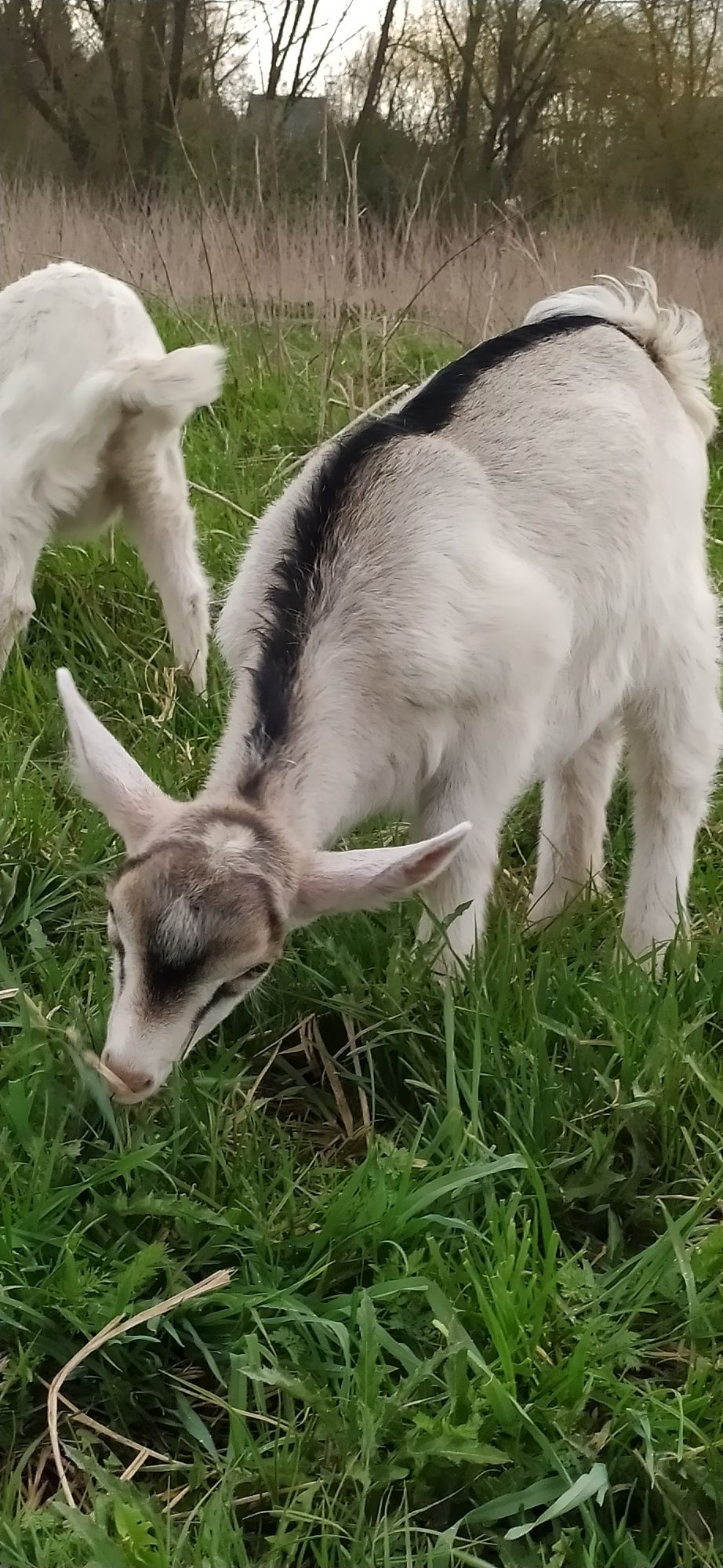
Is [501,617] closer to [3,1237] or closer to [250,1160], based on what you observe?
[250,1160]

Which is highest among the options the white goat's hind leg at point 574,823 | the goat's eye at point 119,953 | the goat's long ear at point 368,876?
the goat's long ear at point 368,876

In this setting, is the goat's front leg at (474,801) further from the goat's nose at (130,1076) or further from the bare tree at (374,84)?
the bare tree at (374,84)

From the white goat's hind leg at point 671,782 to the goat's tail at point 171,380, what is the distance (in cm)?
186

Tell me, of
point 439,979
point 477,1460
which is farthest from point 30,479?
point 477,1460

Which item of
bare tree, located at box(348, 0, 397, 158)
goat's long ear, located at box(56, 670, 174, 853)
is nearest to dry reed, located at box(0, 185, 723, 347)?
bare tree, located at box(348, 0, 397, 158)

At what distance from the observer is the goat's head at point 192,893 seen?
1886 millimetres

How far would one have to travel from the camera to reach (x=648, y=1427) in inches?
64.3

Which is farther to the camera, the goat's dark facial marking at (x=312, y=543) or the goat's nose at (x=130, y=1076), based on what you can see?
the goat's dark facial marking at (x=312, y=543)

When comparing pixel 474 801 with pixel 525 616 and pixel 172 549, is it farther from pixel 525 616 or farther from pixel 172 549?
pixel 172 549

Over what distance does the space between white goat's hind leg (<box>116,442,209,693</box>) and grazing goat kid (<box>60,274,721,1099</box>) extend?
1.54 m

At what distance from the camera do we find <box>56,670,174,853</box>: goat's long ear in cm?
210

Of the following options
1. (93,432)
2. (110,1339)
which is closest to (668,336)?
(93,432)

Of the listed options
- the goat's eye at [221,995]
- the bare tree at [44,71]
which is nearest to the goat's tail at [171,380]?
the goat's eye at [221,995]

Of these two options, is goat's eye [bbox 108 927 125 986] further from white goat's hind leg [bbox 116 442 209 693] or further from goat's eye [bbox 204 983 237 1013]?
white goat's hind leg [bbox 116 442 209 693]
